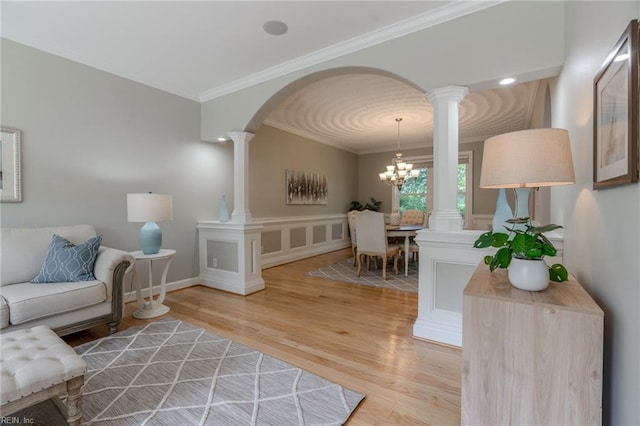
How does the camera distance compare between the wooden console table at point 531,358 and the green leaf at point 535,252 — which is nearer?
the wooden console table at point 531,358

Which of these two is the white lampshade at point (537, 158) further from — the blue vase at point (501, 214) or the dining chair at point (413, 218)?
the dining chair at point (413, 218)

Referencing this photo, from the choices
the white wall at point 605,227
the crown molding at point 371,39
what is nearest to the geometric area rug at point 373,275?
the white wall at point 605,227

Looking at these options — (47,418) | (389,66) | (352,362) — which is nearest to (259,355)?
(352,362)

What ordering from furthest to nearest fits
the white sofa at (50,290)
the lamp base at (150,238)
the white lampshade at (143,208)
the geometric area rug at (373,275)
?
the geometric area rug at (373,275) → the lamp base at (150,238) → the white lampshade at (143,208) → the white sofa at (50,290)

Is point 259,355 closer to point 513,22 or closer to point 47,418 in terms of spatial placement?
point 47,418

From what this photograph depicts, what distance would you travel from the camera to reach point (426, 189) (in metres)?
7.24

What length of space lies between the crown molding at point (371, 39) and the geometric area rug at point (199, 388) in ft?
9.27

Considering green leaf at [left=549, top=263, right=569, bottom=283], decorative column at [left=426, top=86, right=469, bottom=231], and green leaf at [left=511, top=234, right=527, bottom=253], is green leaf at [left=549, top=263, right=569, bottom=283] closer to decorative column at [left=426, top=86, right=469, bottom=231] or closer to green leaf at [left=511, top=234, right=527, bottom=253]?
green leaf at [left=511, top=234, right=527, bottom=253]

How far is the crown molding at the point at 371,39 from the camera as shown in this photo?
2.26m

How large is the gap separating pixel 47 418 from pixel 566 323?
248 cm

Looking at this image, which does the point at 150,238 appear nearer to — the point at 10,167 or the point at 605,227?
the point at 10,167

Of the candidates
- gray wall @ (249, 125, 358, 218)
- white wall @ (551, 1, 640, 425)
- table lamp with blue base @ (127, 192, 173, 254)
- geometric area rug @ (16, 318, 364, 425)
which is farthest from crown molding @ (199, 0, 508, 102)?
geometric area rug @ (16, 318, 364, 425)

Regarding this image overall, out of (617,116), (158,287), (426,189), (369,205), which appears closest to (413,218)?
(426,189)

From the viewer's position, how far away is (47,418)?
59.3 inches
